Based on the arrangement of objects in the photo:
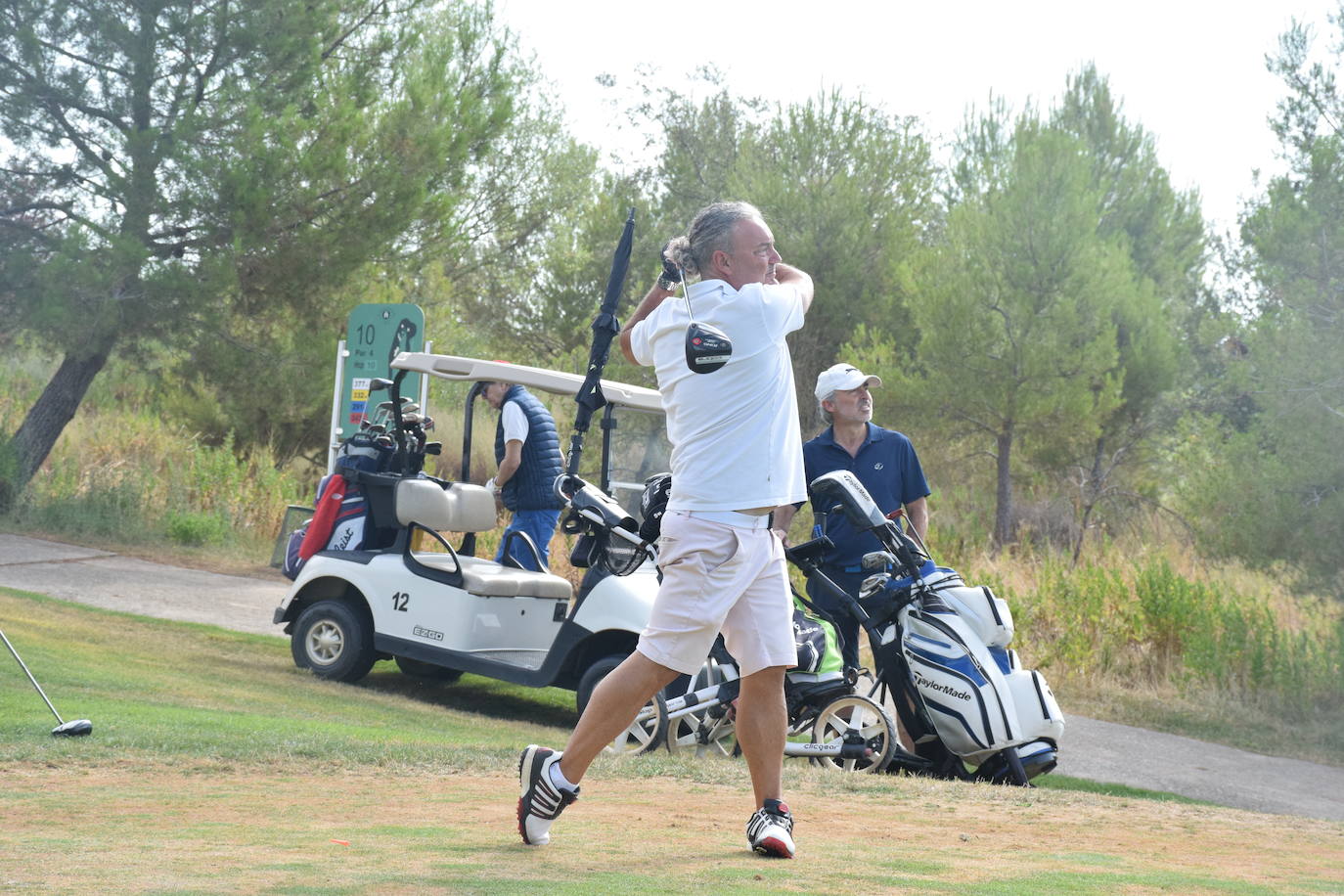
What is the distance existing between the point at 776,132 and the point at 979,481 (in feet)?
20.8

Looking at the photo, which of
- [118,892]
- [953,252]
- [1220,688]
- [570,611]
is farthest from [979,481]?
[118,892]

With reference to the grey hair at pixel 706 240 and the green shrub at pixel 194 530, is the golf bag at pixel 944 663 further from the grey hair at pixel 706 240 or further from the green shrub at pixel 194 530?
the green shrub at pixel 194 530

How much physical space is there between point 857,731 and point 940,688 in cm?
42

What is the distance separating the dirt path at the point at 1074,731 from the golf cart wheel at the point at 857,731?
2.00 meters

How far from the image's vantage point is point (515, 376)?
8.54 m

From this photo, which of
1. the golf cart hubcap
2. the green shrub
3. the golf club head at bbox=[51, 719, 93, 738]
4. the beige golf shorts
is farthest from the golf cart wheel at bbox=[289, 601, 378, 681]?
the green shrub

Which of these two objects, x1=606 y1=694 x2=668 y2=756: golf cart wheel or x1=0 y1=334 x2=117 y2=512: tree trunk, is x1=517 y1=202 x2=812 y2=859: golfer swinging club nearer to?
x1=606 y1=694 x2=668 y2=756: golf cart wheel

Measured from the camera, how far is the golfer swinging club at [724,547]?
12.4ft

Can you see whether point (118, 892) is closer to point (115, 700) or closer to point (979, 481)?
point (115, 700)

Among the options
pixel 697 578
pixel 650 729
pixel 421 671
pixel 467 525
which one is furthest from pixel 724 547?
pixel 421 671

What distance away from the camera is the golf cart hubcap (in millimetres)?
8594

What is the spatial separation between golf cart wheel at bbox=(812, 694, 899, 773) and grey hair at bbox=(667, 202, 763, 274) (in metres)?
2.99

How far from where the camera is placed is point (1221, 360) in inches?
958

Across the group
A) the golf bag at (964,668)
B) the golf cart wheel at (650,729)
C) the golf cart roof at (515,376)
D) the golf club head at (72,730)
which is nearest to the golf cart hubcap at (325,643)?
the golf cart roof at (515,376)
